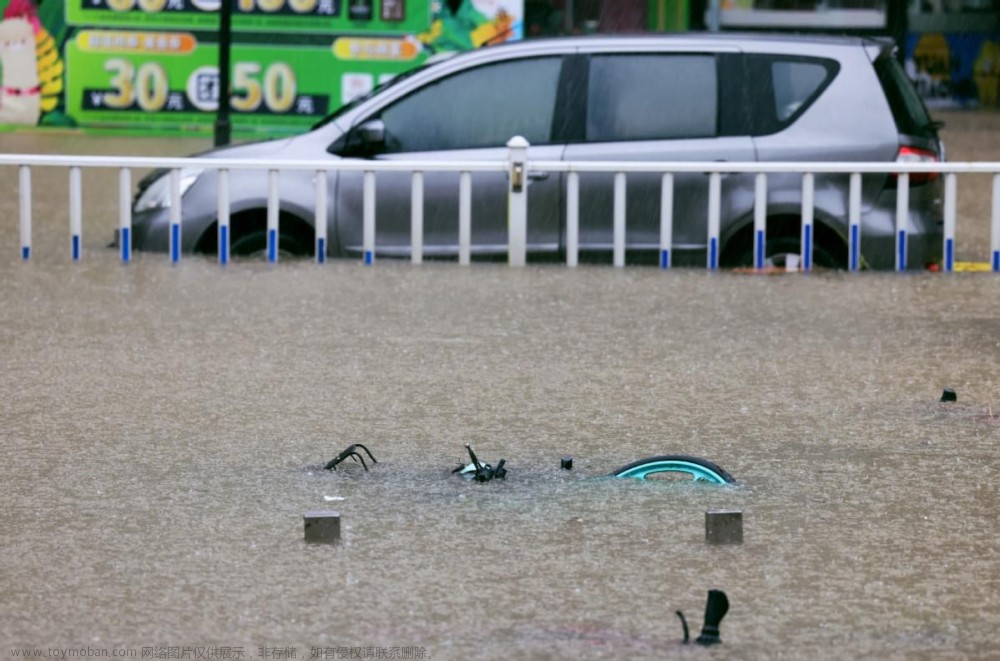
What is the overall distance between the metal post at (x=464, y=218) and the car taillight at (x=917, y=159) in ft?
8.42

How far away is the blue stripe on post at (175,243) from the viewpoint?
39.1ft

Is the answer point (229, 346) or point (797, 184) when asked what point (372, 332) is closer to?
point (229, 346)

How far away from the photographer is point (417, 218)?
11898 mm

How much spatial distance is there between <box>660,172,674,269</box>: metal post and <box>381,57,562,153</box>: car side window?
829mm

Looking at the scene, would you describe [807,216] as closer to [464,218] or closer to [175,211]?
[464,218]

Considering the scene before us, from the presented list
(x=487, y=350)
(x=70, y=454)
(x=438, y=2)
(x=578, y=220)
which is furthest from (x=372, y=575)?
(x=438, y=2)

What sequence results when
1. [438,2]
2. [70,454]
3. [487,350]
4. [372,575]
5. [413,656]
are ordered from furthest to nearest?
[438,2], [487,350], [70,454], [372,575], [413,656]

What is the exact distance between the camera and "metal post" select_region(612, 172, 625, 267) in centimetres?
1165

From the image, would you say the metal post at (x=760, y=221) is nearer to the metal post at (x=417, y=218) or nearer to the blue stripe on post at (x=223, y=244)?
the metal post at (x=417, y=218)

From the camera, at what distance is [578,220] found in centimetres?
1193

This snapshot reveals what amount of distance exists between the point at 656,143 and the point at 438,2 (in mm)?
9719

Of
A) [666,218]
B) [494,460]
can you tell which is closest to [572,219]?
[666,218]

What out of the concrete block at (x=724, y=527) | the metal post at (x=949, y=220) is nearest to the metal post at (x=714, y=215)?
the metal post at (x=949, y=220)

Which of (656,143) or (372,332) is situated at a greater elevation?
(656,143)
